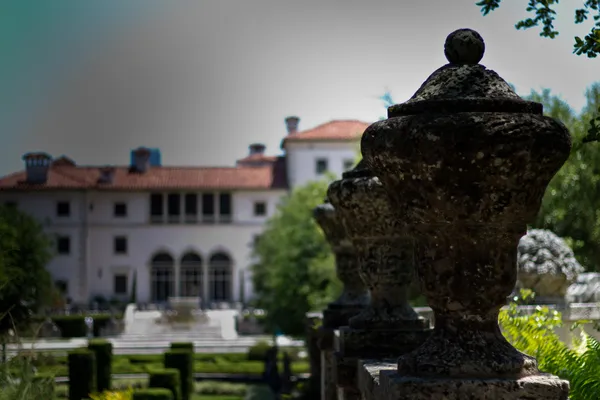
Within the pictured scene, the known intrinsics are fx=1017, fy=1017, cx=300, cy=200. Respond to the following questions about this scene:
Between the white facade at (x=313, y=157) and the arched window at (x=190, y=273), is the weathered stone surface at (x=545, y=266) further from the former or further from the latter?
the arched window at (x=190, y=273)

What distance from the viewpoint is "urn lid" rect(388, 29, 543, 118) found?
3.19 metres

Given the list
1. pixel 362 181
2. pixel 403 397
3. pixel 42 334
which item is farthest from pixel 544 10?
pixel 42 334

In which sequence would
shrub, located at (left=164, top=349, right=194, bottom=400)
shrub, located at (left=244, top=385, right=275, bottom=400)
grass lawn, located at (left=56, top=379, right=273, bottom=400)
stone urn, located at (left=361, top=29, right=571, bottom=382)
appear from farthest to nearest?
grass lawn, located at (left=56, top=379, right=273, bottom=400) < shrub, located at (left=244, top=385, right=275, bottom=400) < shrub, located at (left=164, top=349, right=194, bottom=400) < stone urn, located at (left=361, top=29, right=571, bottom=382)

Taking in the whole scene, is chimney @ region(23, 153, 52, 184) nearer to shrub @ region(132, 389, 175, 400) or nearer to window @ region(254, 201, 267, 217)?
window @ region(254, 201, 267, 217)

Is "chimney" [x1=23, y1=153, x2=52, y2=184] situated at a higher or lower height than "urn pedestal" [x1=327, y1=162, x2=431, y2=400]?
higher

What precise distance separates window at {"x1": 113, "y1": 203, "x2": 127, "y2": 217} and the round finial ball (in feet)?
206

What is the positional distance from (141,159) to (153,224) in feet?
14.7

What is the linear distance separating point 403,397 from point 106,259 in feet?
207

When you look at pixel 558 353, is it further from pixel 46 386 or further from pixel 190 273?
pixel 190 273

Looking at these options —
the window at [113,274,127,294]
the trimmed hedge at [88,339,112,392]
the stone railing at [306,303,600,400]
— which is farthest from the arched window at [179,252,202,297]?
the stone railing at [306,303,600,400]

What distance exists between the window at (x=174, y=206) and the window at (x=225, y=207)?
268cm

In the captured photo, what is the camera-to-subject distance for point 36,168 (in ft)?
210

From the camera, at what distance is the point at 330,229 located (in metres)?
8.34

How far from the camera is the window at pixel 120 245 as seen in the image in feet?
213
